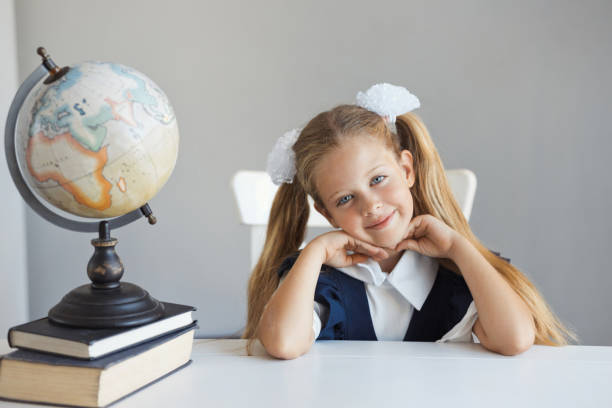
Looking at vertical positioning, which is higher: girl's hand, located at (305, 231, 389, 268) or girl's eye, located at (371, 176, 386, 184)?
girl's eye, located at (371, 176, 386, 184)

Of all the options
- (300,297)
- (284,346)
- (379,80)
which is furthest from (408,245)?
(379,80)

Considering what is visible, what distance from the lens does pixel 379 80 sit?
2.28 m

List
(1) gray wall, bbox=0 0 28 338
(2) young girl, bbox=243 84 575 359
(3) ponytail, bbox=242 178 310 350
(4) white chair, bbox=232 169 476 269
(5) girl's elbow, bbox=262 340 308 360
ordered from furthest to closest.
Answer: (1) gray wall, bbox=0 0 28 338 < (4) white chair, bbox=232 169 476 269 < (3) ponytail, bbox=242 178 310 350 < (2) young girl, bbox=243 84 575 359 < (5) girl's elbow, bbox=262 340 308 360

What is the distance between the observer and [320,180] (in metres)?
1.07

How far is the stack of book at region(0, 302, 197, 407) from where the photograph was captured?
66cm

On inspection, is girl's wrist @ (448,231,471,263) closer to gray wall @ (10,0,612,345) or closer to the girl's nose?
the girl's nose

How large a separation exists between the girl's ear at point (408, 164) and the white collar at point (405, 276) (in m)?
0.15

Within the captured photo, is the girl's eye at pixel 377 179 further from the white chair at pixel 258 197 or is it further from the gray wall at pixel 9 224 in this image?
the gray wall at pixel 9 224

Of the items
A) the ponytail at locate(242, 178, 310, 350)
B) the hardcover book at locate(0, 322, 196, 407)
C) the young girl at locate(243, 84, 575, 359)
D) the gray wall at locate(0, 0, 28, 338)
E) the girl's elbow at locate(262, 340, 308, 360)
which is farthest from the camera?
the gray wall at locate(0, 0, 28, 338)

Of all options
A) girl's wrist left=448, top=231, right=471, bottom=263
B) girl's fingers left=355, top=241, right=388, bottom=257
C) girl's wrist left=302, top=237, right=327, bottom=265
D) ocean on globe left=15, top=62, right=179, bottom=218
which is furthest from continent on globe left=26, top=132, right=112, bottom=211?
girl's wrist left=448, top=231, right=471, bottom=263

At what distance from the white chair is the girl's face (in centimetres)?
52

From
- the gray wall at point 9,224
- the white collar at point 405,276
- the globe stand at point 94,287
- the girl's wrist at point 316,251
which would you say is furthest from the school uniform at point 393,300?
the gray wall at point 9,224

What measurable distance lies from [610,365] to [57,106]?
0.86 meters

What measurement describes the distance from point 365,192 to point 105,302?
503 millimetres
